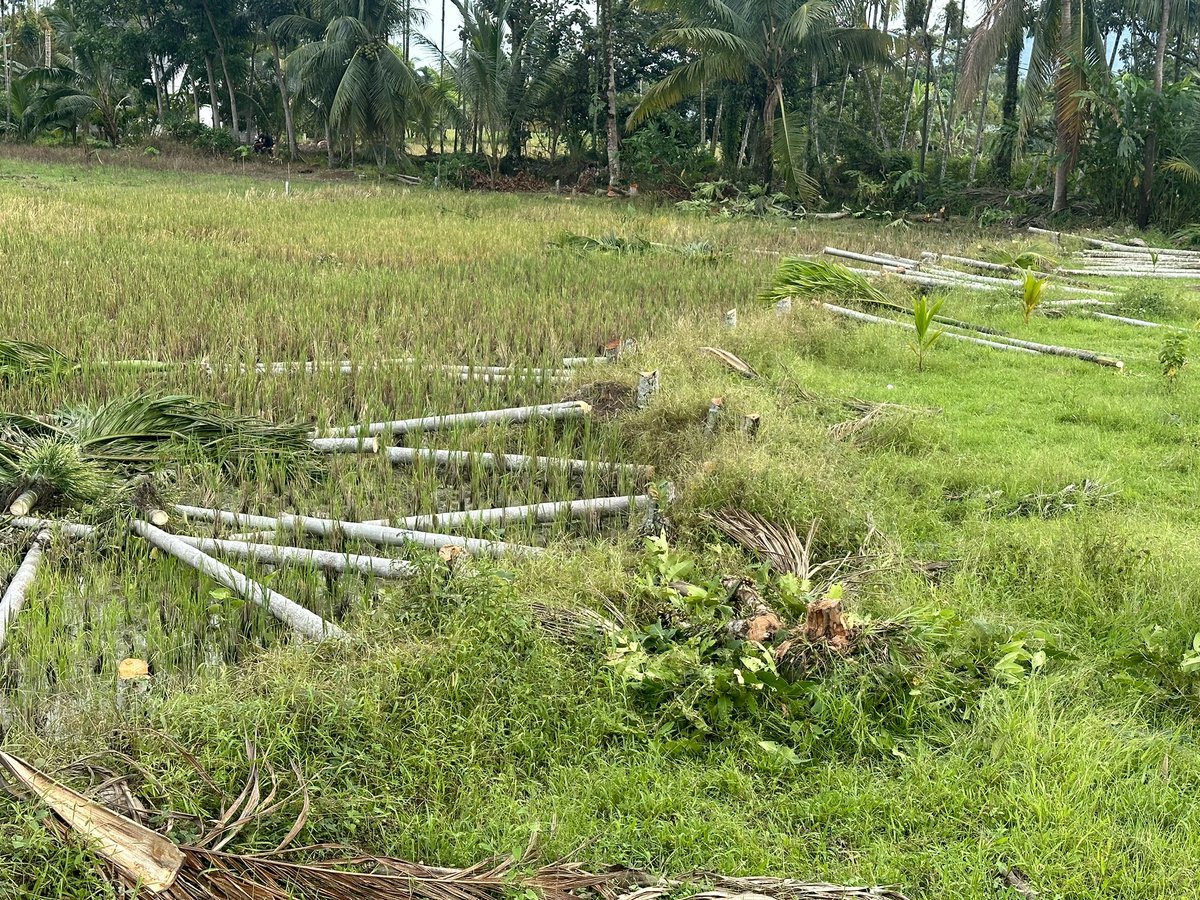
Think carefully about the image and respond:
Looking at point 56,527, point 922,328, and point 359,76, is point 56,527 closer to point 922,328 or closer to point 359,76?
point 922,328

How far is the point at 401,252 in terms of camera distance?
34.7 feet

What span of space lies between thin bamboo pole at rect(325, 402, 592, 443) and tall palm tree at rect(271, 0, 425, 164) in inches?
651

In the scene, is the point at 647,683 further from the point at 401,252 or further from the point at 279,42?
the point at 279,42

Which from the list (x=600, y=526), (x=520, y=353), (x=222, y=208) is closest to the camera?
(x=600, y=526)

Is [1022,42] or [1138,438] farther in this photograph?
[1022,42]

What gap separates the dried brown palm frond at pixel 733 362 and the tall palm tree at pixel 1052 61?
11050 mm

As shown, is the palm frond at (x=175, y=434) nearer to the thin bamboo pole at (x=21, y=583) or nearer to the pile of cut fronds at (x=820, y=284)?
the thin bamboo pole at (x=21, y=583)

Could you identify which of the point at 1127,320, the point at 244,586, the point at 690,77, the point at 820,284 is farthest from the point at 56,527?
the point at 690,77

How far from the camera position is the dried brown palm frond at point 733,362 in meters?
5.87

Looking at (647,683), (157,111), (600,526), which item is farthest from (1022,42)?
(157,111)

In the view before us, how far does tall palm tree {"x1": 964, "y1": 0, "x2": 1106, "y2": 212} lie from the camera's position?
14.3 m

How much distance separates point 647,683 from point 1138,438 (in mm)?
3479

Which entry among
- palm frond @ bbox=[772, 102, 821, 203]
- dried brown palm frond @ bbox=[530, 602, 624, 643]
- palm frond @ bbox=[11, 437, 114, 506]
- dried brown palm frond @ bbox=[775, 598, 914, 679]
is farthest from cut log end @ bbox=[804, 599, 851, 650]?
palm frond @ bbox=[772, 102, 821, 203]

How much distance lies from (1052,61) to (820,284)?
9991 mm
